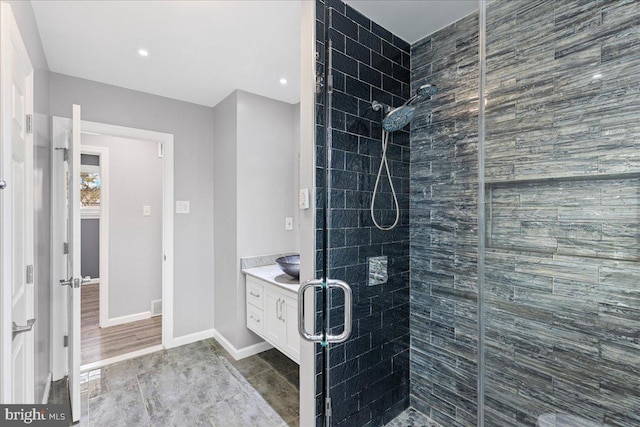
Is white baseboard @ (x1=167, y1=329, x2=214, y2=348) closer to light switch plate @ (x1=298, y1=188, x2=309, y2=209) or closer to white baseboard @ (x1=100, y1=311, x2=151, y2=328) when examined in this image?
white baseboard @ (x1=100, y1=311, x2=151, y2=328)

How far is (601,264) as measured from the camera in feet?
4.05

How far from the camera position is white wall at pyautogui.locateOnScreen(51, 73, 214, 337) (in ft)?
8.67

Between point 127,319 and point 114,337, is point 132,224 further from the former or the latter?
point 114,337

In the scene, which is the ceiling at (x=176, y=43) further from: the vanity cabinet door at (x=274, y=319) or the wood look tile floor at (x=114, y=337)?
the wood look tile floor at (x=114, y=337)

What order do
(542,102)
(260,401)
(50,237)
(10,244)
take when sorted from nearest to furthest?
(10,244), (542,102), (260,401), (50,237)

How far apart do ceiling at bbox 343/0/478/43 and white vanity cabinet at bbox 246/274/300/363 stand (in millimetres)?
1759

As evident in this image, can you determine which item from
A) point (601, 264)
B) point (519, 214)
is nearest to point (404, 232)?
point (519, 214)

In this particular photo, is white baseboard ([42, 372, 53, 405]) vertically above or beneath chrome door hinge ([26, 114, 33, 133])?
beneath

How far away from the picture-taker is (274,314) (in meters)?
2.30

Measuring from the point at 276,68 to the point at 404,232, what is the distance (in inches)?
65.6

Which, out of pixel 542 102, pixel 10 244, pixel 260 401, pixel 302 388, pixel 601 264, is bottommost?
pixel 260 401

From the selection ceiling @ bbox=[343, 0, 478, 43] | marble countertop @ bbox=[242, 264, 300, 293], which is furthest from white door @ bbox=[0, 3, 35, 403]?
ceiling @ bbox=[343, 0, 478, 43]

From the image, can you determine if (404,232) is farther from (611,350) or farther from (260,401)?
(260,401)

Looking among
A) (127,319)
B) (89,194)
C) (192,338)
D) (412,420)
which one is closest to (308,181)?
(412,420)
